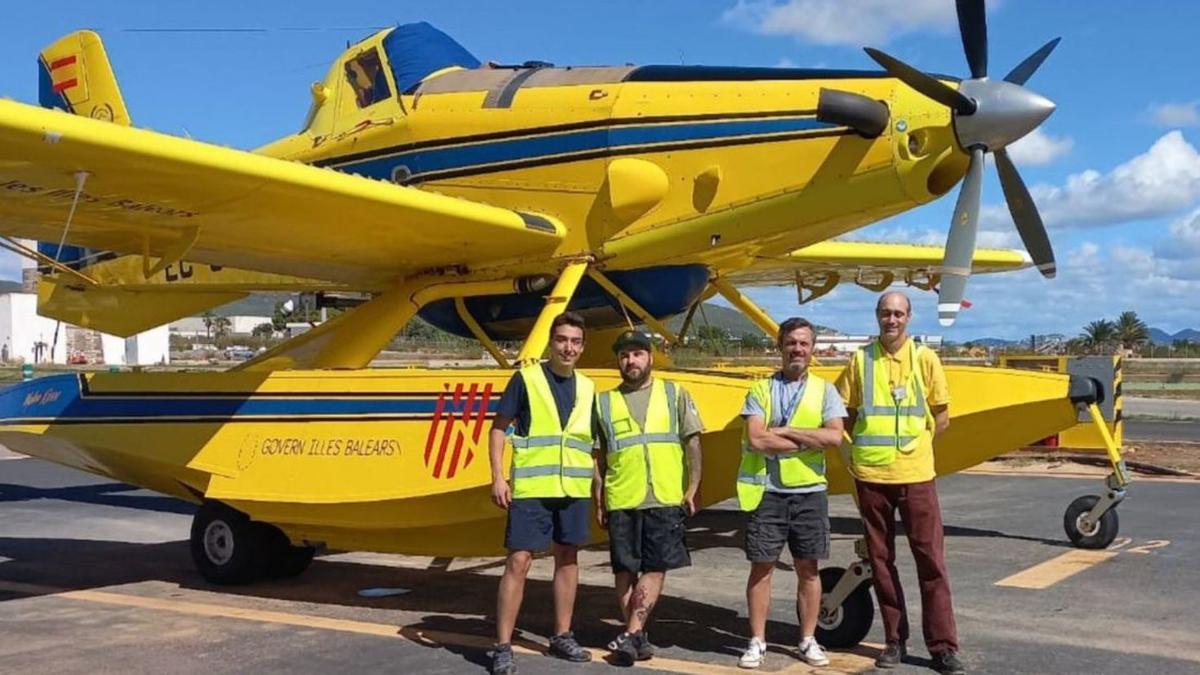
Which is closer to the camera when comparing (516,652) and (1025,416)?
(516,652)

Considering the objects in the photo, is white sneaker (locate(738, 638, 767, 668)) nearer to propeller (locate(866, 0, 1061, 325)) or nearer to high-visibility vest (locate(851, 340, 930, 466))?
high-visibility vest (locate(851, 340, 930, 466))

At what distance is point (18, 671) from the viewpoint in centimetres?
488

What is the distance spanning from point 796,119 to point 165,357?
61769 millimetres

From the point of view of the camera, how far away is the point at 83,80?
34.6 feet

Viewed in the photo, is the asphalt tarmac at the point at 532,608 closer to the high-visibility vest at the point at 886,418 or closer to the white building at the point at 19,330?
the high-visibility vest at the point at 886,418

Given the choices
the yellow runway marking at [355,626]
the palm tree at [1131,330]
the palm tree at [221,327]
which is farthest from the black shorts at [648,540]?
the palm tree at [221,327]

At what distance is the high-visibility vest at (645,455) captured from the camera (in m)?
4.89

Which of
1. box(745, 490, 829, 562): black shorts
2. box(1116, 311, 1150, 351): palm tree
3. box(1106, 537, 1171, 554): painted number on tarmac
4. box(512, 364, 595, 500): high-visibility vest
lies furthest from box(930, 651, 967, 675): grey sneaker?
box(1116, 311, 1150, 351): palm tree

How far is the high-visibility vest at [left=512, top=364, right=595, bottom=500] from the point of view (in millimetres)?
4902

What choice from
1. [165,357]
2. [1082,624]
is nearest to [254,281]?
[1082,624]

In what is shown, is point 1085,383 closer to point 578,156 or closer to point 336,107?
point 578,156

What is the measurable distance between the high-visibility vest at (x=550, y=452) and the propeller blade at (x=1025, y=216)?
365 cm

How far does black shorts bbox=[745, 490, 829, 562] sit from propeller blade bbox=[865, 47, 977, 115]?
2.76 meters

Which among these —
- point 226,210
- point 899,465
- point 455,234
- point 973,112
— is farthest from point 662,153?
point 899,465
